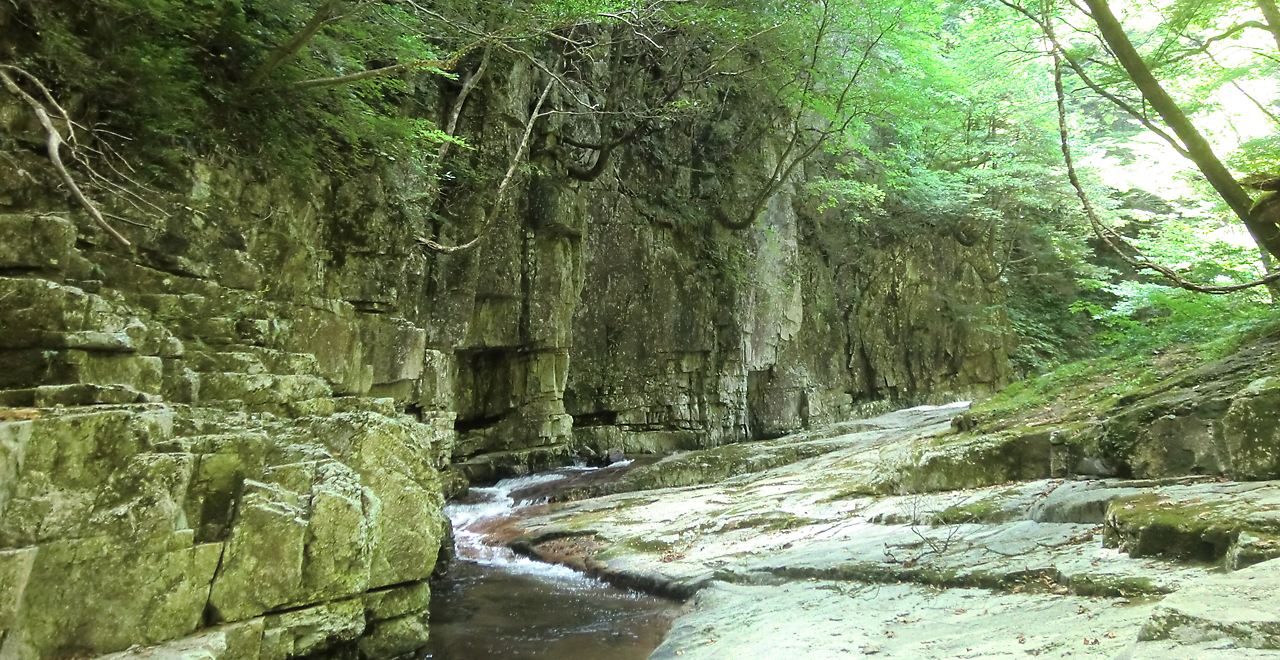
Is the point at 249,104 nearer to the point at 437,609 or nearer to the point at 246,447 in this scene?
the point at 246,447

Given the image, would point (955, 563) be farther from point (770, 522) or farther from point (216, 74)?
point (216, 74)

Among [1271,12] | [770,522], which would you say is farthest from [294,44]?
[1271,12]

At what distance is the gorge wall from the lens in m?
3.93

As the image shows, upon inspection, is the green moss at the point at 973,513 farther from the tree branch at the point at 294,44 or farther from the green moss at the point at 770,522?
the tree branch at the point at 294,44

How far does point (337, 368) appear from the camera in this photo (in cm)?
975

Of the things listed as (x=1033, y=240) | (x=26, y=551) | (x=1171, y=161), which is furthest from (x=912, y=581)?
(x=1033, y=240)

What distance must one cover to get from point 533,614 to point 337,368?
5.38 m

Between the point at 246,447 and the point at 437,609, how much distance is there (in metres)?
3.29

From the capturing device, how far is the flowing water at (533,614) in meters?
5.77

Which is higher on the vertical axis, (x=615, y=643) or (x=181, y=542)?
(x=181, y=542)

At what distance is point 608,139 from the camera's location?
17156 millimetres

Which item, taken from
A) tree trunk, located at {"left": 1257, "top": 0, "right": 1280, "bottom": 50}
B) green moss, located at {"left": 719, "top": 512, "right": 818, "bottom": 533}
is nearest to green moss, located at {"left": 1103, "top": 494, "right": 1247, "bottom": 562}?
tree trunk, located at {"left": 1257, "top": 0, "right": 1280, "bottom": 50}

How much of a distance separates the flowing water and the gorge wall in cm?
101

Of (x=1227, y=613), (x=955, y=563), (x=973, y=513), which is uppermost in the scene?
(x=1227, y=613)
